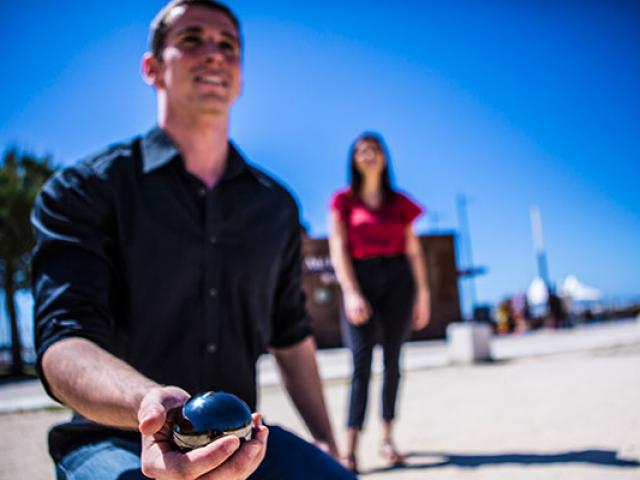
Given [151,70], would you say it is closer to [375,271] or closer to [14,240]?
[375,271]

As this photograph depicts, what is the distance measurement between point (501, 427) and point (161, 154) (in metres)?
3.54

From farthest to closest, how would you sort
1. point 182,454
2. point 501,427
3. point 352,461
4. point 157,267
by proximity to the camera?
point 501,427, point 352,461, point 157,267, point 182,454

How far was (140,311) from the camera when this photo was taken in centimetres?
151

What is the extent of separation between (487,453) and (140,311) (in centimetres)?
274

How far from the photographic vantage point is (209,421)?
84cm

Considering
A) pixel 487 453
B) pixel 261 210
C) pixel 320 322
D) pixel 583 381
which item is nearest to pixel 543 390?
pixel 583 381

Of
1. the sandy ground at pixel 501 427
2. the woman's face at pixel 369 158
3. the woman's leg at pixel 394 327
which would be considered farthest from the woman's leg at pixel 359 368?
the woman's face at pixel 369 158

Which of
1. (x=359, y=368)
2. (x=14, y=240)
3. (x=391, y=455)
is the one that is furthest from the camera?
(x=14, y=240)

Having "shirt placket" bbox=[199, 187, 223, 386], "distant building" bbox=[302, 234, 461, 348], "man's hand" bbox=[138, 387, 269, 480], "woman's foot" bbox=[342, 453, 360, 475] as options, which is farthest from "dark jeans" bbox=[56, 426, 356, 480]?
"distant building" bbox=[302, 234, 461, 348]

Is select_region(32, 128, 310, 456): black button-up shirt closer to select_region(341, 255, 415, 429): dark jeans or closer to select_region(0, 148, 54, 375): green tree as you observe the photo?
select_region(341, 255, 415, 429): dark jeans

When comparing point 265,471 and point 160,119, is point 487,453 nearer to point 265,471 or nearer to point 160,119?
point 265,471

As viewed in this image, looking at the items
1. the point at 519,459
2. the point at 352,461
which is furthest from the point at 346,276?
the point at 519,459

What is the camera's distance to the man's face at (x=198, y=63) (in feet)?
6.03

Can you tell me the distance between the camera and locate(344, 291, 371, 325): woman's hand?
11.7 feet
